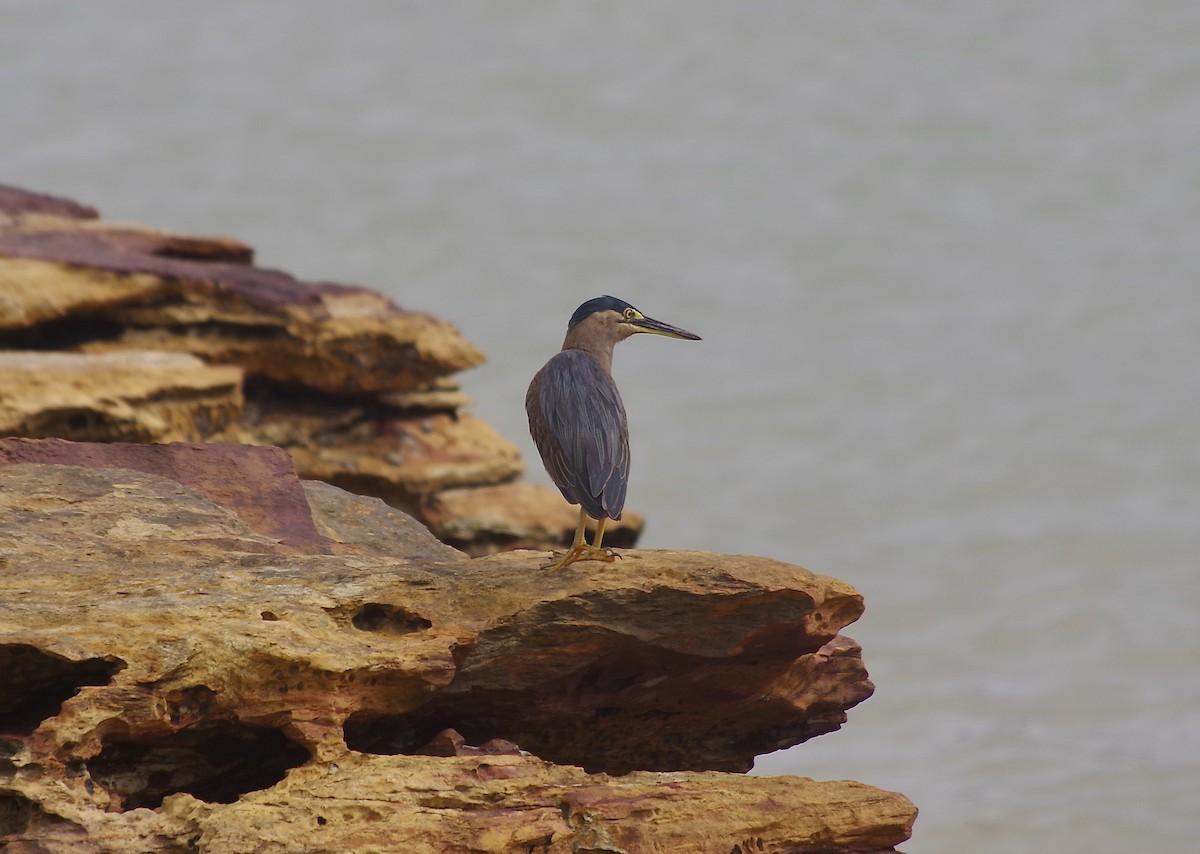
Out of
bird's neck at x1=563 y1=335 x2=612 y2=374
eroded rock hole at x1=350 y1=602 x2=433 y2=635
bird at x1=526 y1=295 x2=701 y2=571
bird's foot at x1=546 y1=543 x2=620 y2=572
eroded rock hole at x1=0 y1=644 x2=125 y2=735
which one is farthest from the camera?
bird's neck at x1=563 y1=335 x2=612 y2=374

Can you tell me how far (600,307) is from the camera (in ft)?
29.2

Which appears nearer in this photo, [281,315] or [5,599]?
[5,599]

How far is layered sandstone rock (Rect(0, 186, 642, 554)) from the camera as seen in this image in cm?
1265

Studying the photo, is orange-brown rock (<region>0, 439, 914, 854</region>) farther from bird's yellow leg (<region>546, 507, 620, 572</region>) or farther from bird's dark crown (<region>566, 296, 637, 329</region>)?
bird's dark crown (<region>566, 296, 637, 329</region>)

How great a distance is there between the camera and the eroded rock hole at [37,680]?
626 cm

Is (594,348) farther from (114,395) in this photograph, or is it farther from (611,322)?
(114,395)

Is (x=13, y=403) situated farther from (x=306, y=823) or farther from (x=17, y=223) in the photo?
(x=306, y=823)

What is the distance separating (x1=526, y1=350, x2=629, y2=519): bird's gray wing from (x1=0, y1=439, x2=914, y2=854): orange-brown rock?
485 mm

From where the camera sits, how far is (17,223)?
48.3 feet

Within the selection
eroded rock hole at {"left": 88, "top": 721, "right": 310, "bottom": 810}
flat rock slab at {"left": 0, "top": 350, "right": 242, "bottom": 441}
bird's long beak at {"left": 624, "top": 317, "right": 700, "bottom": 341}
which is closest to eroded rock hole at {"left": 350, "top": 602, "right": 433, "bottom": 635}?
eroded rock hole at {"left": 88, "top": 721, "right": 310, "bottom": 810}

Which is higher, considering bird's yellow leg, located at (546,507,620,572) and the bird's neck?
the bird's neck

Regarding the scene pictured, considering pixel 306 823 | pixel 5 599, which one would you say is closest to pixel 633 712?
pixel 306 823

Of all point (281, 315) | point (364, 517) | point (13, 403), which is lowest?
point (364, 517)

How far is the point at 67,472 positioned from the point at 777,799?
425 centimetres
